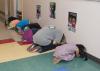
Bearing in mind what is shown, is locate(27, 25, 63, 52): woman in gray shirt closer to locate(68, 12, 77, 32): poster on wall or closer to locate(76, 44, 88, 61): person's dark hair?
locate(68, 12, 77, 32): poster on wall

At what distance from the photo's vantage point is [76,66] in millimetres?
2432

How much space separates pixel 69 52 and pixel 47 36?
21.2 inches

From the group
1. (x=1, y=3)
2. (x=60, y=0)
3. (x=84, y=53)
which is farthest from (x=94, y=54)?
(x=1, y=3)

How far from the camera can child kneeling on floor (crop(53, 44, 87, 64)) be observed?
254 centimetres

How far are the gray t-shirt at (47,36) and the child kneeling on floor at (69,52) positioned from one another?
0.34 m

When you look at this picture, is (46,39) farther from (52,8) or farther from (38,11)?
(38,11)

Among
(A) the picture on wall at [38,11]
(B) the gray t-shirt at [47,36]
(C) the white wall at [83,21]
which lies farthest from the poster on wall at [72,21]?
(A) the picture on wall at [38,11]

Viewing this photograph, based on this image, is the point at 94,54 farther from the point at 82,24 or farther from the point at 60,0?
the point at 60,0

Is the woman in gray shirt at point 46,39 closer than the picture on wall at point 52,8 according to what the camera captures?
Yes

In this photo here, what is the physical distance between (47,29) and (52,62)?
0.72 m

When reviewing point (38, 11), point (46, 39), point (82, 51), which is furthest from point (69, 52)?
point (38, 11)

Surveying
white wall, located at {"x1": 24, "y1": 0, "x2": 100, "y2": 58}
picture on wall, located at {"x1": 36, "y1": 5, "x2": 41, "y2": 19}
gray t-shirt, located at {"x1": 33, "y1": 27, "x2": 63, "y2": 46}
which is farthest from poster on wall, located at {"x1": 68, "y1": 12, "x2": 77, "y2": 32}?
picture on wall, located at {"x1": 36, "y1": 5, "x2": 41, "y2": 19}

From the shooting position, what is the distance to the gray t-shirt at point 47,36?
2890 mm

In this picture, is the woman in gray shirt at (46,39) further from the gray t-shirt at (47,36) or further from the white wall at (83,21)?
the white wall at (83,21)
